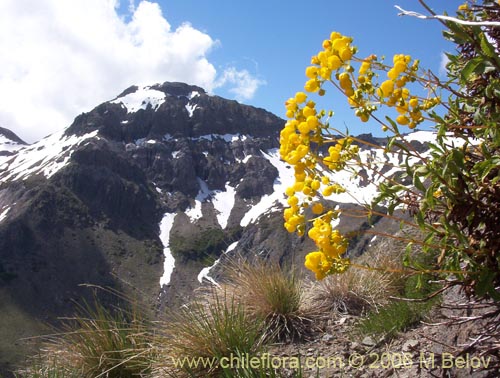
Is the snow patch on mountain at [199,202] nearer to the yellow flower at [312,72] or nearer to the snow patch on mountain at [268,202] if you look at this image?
the snow patch on mountain at [268,202]

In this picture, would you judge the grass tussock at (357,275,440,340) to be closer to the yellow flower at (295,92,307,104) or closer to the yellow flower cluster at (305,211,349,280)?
the yellow flower cluster at (305,211,349,280)

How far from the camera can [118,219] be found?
17188 cm

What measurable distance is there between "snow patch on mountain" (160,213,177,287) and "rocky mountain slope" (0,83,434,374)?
427 millimetres

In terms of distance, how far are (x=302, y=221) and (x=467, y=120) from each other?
105 cm

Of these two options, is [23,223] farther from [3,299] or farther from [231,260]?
[231,260]

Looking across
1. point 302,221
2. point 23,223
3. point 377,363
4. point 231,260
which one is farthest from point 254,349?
point 23,223

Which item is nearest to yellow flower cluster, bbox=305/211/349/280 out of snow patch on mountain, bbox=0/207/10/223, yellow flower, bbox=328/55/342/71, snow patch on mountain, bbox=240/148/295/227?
yellow flower, bbox=328/55/342/71

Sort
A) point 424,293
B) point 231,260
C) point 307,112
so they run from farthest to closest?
point 231,260
point 424,293
point 307,112

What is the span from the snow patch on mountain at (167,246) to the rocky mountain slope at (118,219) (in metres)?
0.43

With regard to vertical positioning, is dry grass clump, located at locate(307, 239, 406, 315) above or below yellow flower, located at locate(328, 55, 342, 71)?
below

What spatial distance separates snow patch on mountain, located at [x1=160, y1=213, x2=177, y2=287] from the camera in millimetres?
148688

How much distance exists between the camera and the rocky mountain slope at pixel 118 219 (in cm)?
13400

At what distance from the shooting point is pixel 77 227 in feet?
520

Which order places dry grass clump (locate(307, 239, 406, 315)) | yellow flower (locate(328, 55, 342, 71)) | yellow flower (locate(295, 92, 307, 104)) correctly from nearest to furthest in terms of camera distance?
yellow flower (locate(328, 55, 342, 71)) → yellow flower (locate(295, 92, 307, 104)) → dry grass clump (locate(307, 239, 406, 315))
